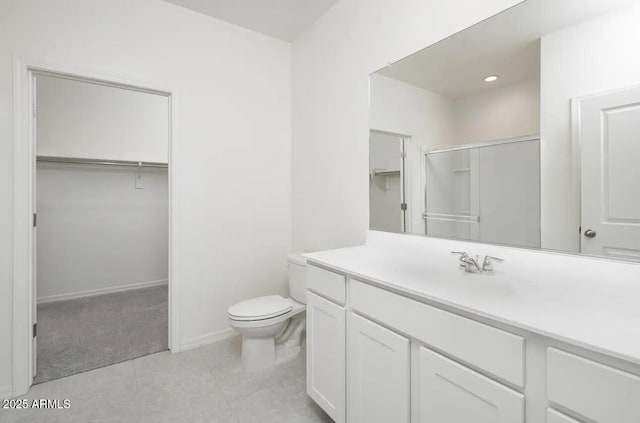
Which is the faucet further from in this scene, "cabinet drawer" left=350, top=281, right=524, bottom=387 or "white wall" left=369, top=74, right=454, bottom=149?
"white wall" left=369, top=74, right=454, bottom=149

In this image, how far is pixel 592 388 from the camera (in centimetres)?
63

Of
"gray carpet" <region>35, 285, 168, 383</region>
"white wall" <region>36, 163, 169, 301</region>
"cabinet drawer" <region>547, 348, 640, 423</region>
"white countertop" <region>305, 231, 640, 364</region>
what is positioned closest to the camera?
"cabinet drawer" <region>547, 348, 640, 423</region>

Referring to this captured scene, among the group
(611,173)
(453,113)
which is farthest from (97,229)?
(611,173)

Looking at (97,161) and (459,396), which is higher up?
(97,161)

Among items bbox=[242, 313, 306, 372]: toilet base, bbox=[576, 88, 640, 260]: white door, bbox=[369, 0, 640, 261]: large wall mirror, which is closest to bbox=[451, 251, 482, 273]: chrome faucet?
bbox=[369, 0, 640, 261]: large wall mirror

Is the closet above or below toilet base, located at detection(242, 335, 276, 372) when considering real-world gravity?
above

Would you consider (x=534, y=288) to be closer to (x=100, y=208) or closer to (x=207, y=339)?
(x=207, y=339)

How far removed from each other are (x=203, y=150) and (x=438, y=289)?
1996 mm

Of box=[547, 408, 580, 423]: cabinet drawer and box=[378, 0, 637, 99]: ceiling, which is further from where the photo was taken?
box=[378, 0, 637, 99]: ceiling

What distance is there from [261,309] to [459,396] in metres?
1.34

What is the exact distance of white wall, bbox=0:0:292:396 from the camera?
5.71 ft

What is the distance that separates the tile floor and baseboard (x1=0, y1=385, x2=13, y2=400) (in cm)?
8

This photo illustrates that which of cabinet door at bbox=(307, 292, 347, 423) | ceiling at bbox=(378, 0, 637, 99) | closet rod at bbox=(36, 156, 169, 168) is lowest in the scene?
cabinet door at bbox=(307, 292, 347, 423)

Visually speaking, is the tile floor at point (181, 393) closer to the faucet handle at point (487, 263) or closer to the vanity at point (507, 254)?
the vanity at point (507, 254)
